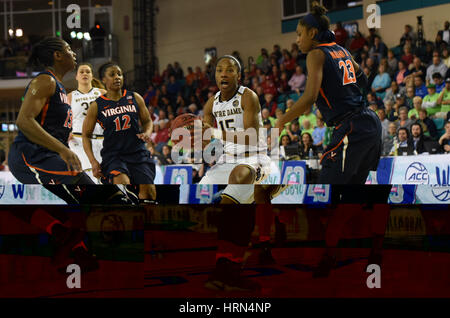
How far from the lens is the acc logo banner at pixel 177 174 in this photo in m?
10.5

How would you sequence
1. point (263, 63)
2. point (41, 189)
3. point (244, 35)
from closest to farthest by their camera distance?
1. point (41, 189)
2. point (263, 63)
3. point (244, 35)

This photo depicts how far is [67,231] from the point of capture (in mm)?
3828

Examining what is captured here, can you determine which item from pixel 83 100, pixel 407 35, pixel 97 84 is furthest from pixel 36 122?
pixel 407 35

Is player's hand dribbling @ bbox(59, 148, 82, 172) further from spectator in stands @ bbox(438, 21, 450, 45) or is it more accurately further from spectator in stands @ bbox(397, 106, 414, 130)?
spectator in stands @ bbox(438, 21, 450, 45)

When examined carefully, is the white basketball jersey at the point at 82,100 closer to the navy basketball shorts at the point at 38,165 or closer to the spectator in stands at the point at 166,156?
the navy basketball shorts at the point at 38,165

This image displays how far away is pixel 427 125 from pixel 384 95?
197 cm

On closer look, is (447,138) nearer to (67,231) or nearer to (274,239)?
(274,239)

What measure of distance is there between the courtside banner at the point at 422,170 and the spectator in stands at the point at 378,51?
456 centimetres

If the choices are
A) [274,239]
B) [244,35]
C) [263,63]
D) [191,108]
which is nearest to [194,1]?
[244,35]

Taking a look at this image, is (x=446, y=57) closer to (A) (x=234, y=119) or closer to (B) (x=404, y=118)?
(B) (x=404, y=118)

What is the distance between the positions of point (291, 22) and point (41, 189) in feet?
48.5

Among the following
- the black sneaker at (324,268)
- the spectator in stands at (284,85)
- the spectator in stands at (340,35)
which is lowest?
the black sneaker at (324,268)

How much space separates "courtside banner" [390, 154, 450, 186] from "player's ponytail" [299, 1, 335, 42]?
4.61 m

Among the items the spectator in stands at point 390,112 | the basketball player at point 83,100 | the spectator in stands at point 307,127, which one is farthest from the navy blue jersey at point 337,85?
the spectator in stands at point 307,127
